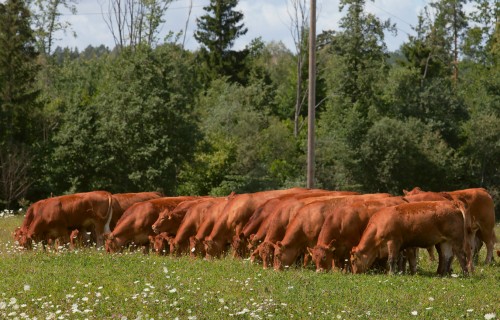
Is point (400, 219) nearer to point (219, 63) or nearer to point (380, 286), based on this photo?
point (380, 286)

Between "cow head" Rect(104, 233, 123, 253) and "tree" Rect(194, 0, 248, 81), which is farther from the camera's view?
"tree" Rect(194, 0, 248, 81)

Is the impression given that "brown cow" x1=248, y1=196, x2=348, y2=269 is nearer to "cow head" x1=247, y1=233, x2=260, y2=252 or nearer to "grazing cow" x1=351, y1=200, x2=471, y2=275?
"cow head" x1=247, y1=233, x2=260, y2=252

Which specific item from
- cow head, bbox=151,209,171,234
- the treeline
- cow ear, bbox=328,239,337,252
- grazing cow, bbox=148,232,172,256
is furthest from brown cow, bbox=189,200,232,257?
the treeline

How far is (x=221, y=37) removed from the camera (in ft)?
252

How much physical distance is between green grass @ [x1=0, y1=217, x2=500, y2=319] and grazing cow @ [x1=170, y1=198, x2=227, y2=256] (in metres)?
3.01

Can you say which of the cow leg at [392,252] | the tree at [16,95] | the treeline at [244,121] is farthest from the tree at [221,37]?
the cow leg at [392,252]

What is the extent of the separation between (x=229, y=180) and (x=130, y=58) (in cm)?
988

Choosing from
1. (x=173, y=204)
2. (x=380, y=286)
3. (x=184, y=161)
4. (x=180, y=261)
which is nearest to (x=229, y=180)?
(x=184, y=161)

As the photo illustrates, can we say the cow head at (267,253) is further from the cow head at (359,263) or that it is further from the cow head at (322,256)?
the cow head at (359,263)

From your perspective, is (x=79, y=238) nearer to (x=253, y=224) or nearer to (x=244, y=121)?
(x=253, y=224)

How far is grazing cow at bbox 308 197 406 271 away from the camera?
1709cm

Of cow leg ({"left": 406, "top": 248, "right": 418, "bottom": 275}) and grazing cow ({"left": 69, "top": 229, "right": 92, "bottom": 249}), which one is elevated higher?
cow leg ({"left": 406, "top": 248, "right": 418, "bottom": 275})

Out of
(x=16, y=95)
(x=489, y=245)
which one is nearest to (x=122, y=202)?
(x=489, y=245)

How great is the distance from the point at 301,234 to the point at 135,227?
559 centimetres
